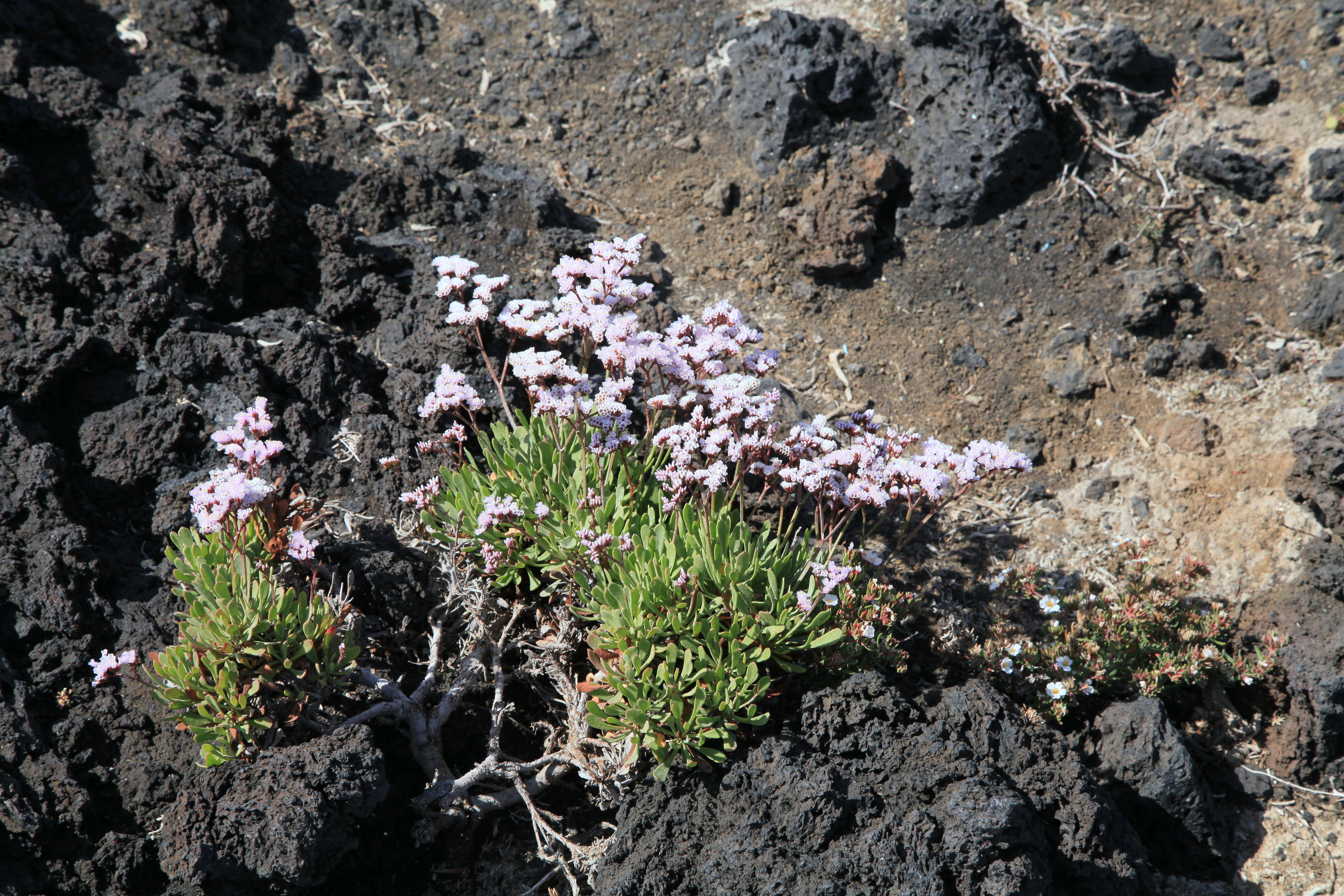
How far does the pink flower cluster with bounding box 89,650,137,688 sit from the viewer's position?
3.77 meters

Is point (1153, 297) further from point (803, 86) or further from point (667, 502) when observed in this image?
point (667, 502)

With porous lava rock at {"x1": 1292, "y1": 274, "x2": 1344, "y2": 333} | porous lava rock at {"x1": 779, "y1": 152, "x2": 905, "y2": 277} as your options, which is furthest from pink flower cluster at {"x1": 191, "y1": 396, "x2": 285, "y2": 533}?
porous lava rock at {"x1": 1292, "y1": 274, "x2": 1344, "y2": 333}

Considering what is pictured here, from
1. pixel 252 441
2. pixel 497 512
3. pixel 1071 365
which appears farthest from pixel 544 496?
pixel 1071 365

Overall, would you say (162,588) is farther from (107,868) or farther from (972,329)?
(972,329)

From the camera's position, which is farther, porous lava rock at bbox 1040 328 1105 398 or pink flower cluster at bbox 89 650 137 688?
porous lava rock at bbox 1040 328 1105 398

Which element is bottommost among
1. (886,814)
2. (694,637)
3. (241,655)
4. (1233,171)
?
(886,814)

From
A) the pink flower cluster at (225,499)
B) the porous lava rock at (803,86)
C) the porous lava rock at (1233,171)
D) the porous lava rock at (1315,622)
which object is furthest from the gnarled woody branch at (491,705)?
the porous lava rock at (1233,171)

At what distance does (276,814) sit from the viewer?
350cm

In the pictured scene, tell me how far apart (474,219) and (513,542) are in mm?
3001

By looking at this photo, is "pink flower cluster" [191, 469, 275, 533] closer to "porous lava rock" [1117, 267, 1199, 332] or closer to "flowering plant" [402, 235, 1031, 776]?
"flowering plant" [402, 235, 1031, 776]

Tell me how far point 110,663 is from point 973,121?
6640 mm

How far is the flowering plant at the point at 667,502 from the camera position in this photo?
3.90 metres

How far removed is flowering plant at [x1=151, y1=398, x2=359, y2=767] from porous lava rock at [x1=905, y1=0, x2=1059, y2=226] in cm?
524

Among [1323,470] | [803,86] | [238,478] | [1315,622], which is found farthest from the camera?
[803,86]
